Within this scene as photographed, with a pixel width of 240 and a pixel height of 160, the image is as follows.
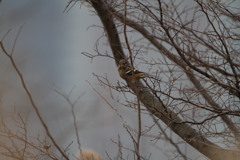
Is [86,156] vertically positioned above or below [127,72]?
below

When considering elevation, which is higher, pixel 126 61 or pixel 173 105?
pixel 126 61

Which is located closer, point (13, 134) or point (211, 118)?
point (13, 134)

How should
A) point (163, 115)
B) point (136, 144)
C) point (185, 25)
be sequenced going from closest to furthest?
1. point (136, 144)
2. point (185, 25)
3. point (163, 115)

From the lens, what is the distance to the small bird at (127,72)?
1.35m

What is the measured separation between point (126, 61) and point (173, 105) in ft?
0.90

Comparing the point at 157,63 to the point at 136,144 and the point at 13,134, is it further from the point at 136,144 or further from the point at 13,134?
the point at 13,134

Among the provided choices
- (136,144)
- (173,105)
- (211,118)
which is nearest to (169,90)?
(173,105)

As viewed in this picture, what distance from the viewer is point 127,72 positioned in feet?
4.66

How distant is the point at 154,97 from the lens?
4.84 ft

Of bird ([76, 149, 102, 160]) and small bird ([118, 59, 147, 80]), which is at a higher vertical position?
small bird ([118, 59, 147, 80])

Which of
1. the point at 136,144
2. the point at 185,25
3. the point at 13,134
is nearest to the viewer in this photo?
the point at 136,144

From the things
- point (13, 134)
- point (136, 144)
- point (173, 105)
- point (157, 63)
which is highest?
point (157, 63)

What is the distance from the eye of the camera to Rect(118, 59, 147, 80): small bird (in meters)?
1.35

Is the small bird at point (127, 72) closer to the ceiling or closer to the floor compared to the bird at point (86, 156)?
closer to the ceiling
